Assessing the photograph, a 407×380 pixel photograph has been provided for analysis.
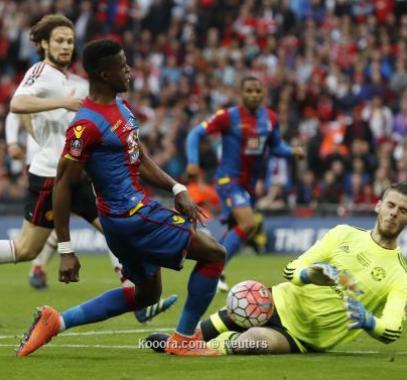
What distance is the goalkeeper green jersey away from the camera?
28.1ft

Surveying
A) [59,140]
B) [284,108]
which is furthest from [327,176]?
[59,140]

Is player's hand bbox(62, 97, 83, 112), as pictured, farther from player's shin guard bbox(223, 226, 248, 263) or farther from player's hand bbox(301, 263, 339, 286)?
player's shin guard bbox(223, 226, 248, 263)

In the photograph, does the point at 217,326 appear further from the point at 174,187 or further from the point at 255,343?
the point at 174,187

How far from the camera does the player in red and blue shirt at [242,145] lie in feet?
50.0

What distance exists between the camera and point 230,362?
838 centimetres

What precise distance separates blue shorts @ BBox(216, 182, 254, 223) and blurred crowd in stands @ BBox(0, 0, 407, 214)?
626 cm

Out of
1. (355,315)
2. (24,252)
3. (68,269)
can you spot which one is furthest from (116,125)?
(24,252)

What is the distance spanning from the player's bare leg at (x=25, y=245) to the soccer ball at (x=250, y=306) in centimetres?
227

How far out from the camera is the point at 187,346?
8.80 meters

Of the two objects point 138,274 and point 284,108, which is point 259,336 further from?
point 284,108

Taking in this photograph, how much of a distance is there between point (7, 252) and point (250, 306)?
98.6 inches

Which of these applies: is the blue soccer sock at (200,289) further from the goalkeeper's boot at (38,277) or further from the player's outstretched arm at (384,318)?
the goalkeeper's boot at (38,277)

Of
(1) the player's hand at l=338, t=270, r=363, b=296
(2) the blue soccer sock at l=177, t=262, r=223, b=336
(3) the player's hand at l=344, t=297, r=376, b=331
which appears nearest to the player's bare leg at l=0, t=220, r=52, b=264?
(2) the blue soccer sock at l=177, t=262, r=223, b=336

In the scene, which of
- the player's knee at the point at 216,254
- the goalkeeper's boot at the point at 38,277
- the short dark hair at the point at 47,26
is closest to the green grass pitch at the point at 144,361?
the player's knee at the point at 216,254
